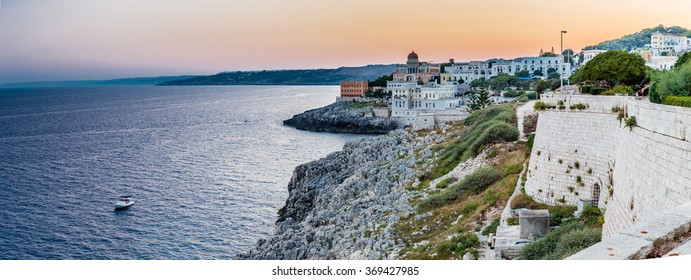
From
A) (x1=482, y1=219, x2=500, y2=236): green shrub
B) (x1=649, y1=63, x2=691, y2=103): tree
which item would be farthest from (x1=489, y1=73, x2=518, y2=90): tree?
(x1=649, y1=63, x2=691, y2=103): tree

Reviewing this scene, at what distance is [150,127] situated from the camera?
5700 cm

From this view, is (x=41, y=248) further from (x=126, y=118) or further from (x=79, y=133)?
(x=126, y=118)

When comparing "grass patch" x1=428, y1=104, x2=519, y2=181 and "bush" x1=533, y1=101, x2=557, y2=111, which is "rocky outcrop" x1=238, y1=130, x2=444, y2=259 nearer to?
"grass patch" x1=428, y1=104, x2=519, y2=181

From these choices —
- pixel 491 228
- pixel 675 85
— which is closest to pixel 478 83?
pixel 491 228

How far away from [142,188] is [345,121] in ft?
103

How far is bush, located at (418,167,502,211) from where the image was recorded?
1535 centimetres

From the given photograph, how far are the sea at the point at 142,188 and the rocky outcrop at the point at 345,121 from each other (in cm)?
287

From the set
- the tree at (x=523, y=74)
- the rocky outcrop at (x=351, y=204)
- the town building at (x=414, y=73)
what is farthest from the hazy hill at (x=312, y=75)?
the tree at (x=523, y=74)

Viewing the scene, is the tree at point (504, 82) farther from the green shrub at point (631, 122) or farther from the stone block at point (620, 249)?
the stone block at point (620, 249)

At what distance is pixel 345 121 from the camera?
57.8 m

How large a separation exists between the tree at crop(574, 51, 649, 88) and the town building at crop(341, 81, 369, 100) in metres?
50.8

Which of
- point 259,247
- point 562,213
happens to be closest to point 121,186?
point 259,247

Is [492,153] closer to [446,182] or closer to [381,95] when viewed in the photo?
[446,182]

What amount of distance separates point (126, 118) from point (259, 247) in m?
53.7
